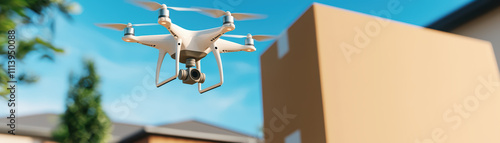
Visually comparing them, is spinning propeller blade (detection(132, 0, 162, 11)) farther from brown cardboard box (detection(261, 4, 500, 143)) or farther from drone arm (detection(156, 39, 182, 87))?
brown cardboard box (detection(261, 4, 500, 143))

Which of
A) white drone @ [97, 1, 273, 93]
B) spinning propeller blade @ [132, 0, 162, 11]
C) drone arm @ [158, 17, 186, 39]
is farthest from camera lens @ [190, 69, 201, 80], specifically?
spinning propeller blade @ [132, 0, 162, 11]

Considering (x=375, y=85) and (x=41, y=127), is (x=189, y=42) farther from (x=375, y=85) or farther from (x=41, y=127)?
(x=41, y=127)

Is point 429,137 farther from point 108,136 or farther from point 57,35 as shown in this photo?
point 108,136

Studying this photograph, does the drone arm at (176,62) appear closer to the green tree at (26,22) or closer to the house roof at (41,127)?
the green tree at (26,22)

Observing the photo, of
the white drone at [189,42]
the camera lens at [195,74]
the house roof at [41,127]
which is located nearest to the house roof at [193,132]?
the house roof at [41,127]

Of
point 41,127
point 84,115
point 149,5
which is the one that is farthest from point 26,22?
point 41,127

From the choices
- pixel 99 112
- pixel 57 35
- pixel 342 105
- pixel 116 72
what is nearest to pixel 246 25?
pixel 342 105

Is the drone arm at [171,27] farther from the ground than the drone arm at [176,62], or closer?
farther from the ground
